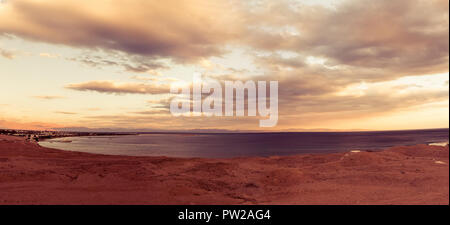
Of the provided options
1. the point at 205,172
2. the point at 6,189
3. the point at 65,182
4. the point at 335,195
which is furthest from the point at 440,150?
the point at 6,189

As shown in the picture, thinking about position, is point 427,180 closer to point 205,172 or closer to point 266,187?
point 266,187

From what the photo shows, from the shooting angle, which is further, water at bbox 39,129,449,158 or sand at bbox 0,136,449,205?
water at bbox 39,129,449,158

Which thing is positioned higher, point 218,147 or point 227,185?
point 227,185

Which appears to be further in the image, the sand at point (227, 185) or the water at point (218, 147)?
the water at point (218, 147)

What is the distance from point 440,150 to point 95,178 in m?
28.8

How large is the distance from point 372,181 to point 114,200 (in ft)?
41.5

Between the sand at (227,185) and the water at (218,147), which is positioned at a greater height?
the sand at (227,185)

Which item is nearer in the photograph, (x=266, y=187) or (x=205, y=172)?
(x=266, y=187)

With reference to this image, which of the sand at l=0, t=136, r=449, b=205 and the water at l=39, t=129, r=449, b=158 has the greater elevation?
the sand at l=0, t=136, r=449, b=205
